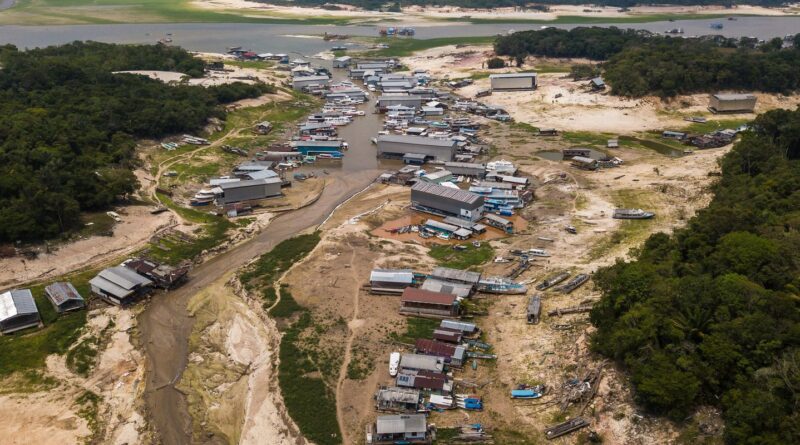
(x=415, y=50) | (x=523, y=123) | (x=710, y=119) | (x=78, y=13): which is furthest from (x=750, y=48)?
(x=78, y=13)

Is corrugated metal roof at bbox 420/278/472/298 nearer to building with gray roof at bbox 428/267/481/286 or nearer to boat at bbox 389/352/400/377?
building with gray roof at bbox 428/267/481/286

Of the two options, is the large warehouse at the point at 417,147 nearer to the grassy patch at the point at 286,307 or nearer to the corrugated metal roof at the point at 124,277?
the grassy patch at the point at 286,307

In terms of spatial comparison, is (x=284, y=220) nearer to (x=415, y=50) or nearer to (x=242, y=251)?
(x=242, y=251)

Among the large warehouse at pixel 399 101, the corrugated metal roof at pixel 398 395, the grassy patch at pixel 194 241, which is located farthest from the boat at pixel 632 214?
the large warehouse at pixel 399 101

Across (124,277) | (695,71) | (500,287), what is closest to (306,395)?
(500,287)

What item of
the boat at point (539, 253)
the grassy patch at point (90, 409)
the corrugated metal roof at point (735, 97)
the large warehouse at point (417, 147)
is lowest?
the grassy patch at point (90, 409)

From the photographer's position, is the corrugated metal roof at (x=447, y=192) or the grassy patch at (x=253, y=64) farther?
the grassy patch at (x=253, y=64)

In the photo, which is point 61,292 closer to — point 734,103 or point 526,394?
point 526,394

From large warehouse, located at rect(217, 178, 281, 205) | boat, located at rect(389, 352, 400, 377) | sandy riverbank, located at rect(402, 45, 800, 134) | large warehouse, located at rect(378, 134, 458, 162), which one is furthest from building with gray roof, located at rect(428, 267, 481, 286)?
sandy riverbank, located at rect(402, 45, 800, 134)
